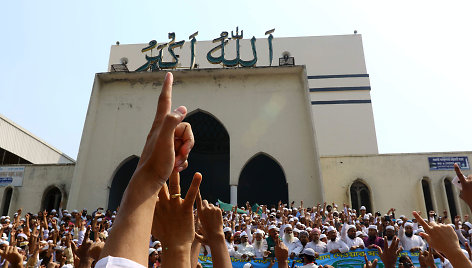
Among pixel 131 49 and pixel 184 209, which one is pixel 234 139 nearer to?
pixel 131 49

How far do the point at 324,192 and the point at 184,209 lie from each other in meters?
14.7

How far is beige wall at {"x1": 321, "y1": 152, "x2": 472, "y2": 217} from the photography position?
1583 cm

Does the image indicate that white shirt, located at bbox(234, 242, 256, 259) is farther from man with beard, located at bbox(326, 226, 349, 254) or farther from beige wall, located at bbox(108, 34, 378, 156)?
beige wall, located at bbox(108, 34, 378, 156)

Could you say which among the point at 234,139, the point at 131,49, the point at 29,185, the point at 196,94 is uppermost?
the point at 131,49

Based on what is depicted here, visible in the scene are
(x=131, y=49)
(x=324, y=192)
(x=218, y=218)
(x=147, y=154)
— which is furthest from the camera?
(x=131, y=49)

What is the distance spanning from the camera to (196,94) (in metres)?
17.5

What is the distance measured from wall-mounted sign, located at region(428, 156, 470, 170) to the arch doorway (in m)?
2.97

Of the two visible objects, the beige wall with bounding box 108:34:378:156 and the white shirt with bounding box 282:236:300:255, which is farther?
the beige wall with bounding box 108:34:378:156

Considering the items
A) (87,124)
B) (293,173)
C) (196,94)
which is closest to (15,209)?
(87,124)

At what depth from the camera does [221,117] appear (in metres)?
17.2

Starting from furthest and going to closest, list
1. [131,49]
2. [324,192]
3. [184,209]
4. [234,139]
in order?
[131,49] → [234,139] → [324,192] → [184,209]

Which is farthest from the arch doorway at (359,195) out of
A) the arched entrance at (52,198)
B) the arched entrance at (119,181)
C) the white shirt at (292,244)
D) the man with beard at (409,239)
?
the arched entrance at (52,198)

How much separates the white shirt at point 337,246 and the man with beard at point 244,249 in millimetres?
1610

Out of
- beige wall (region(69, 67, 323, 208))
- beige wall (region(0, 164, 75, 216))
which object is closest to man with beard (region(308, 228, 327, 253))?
beige wall (region(69, 67, 323, 208))
